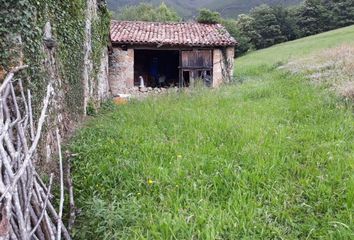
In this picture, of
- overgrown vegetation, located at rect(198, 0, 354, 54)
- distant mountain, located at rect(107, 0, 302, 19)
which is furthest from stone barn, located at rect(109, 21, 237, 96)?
distant mountain, located at rect(107, 0, 302, 19)

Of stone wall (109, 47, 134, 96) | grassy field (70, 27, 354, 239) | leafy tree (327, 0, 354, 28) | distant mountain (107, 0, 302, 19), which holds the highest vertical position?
distant mountain (107, 0, 302, 19)

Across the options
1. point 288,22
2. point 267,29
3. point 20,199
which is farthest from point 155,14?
point 20,199

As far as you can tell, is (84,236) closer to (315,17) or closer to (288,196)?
(288,196)

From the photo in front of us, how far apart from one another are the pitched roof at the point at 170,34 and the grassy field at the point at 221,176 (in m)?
10.2

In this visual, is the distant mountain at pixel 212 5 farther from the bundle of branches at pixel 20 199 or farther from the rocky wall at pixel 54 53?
the bundle of branches at pixel 20 199

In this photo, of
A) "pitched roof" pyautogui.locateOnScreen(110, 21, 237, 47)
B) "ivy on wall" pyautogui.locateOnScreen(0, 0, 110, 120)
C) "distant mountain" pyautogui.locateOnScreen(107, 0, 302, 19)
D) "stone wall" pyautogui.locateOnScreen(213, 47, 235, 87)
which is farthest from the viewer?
"distant mountain" pyautogui.locateOnScreen(107, 0, 302, 19)

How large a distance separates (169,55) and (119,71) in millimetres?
4405

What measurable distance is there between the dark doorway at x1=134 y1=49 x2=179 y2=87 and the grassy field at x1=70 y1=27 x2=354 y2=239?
41.3 ft

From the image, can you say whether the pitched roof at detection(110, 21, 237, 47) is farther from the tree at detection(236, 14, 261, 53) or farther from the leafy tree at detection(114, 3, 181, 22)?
the leafy tree at detection(114, 3, 181, 22)

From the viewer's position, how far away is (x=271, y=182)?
3.99m

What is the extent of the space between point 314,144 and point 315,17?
40297 mm

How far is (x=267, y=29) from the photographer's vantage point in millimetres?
41156

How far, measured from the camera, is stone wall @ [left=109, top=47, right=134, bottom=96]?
16.1 metres

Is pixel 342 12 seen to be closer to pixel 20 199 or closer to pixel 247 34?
pixel 247 34
